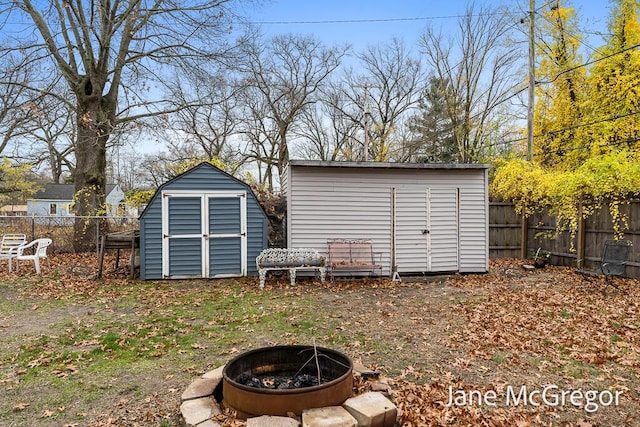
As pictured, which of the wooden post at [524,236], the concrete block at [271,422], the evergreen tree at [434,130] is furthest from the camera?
the evergreen tree at [434,130]

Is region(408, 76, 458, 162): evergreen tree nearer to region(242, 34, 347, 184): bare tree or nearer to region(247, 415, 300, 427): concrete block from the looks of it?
region(242, 34, 347, 184): bare tree

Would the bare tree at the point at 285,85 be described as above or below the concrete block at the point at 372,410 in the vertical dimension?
above

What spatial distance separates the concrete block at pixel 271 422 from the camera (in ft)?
7.59

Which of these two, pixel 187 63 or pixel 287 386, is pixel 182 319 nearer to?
pixel 287 386

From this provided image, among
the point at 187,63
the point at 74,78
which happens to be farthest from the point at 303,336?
the point at 74,78

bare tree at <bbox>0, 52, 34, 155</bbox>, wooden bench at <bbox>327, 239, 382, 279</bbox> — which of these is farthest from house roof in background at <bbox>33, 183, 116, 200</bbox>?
wooden bench at <bbox>327, 239, 382, 279</bbox>

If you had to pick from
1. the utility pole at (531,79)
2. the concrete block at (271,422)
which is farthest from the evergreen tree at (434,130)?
the concrete block at (271,422)

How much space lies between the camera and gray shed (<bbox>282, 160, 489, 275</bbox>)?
8.60 m

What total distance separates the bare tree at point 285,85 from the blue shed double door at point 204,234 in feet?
41.6

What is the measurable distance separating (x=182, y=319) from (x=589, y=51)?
16599mm

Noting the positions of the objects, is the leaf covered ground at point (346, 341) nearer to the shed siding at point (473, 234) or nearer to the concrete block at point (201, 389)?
the concrete block at point (201, 389)

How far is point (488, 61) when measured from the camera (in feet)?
67.2

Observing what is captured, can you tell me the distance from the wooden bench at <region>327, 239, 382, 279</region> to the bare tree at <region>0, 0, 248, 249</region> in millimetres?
7817

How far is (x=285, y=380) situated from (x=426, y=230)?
658 centimetres
